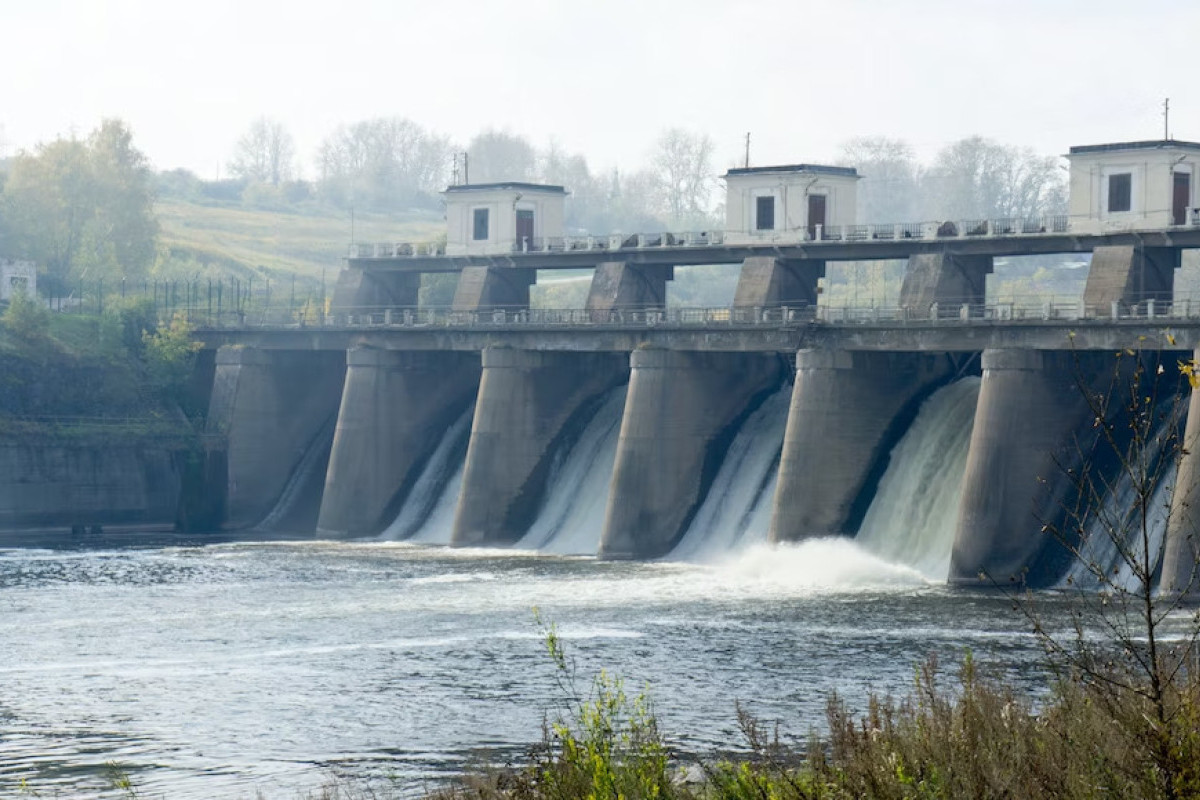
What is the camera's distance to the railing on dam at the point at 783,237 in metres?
79.1

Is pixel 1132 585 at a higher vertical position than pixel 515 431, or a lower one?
lower

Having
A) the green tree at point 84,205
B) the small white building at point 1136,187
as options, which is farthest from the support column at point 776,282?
the green tree at point 84,205

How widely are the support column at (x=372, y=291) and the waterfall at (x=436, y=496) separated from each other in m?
13.4

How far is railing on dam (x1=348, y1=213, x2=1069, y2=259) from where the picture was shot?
259 feet

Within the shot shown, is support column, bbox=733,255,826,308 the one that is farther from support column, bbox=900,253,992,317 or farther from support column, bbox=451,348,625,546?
support column, bbox=451,348,625,546

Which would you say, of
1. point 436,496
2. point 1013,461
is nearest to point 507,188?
point 436,496

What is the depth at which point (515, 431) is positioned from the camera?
86438 millimetres

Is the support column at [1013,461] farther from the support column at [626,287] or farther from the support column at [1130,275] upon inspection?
the support column at [626,287]

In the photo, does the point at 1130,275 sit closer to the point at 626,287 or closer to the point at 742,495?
the point at 742,495

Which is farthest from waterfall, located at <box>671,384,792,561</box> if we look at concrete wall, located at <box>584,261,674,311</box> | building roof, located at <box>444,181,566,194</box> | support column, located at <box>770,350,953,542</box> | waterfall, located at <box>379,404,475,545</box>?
building roof, located at <box>444,181,566,194</box>

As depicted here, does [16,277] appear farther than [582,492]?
Yes

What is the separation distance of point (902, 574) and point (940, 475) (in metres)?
5.57

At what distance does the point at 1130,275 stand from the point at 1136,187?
4.19 m

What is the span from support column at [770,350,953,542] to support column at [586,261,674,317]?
17498mm
